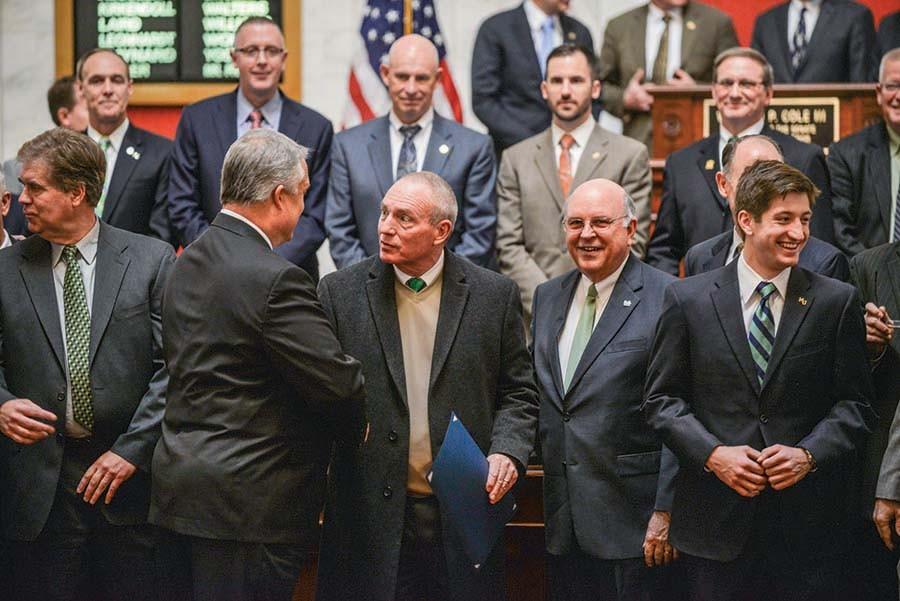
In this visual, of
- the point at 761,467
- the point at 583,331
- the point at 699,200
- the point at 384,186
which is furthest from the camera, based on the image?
the point at 384,186

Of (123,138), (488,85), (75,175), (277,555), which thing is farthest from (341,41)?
(277,555)

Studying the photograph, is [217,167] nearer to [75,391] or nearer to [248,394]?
[75,391]

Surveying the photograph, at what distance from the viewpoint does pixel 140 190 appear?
5.09 m

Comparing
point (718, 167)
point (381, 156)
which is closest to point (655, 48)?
point (718, 167)

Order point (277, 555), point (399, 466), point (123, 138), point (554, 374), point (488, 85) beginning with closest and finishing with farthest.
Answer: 1. point (277, 555)
2. point (399, 466)
3. point (554, 374)
4. point (123, 138)
5. point (488, 85)

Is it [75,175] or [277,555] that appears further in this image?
[75,175]

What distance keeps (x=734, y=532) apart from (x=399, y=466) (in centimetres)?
90

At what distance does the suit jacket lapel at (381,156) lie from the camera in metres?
5.00

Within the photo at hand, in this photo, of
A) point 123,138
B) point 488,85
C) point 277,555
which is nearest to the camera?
point 277,555

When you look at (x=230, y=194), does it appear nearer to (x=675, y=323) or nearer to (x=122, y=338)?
(x=122, y=338)

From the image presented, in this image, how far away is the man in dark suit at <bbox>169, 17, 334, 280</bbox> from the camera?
16.4 ft

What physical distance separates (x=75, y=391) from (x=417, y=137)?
2074 mm

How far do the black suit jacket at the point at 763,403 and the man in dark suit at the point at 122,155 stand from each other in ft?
7.82

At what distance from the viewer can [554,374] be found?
12.3 feet
